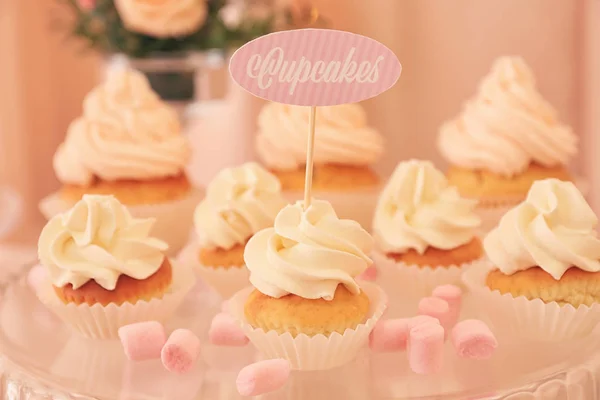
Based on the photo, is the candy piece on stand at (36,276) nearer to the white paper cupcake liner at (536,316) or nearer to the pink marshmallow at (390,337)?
the pink marshmallow at (390,337)

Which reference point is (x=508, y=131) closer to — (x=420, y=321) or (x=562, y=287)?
(x=562, y=287)

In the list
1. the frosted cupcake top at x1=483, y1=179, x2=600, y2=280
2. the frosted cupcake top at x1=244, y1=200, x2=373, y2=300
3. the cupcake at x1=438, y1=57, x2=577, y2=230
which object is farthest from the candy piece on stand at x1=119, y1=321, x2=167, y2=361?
the cupcake at x1=438, y1=57, x2=577, y2=230

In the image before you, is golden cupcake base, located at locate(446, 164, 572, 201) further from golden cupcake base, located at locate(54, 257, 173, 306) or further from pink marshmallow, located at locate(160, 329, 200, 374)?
pink marshmallow, located at locate(160, 329, 200, 374)

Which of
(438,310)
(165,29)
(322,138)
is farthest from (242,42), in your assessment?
(438,310)

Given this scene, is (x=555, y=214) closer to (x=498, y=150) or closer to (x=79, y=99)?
(x=498, y=150)

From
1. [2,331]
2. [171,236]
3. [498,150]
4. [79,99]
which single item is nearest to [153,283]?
[2,331]
